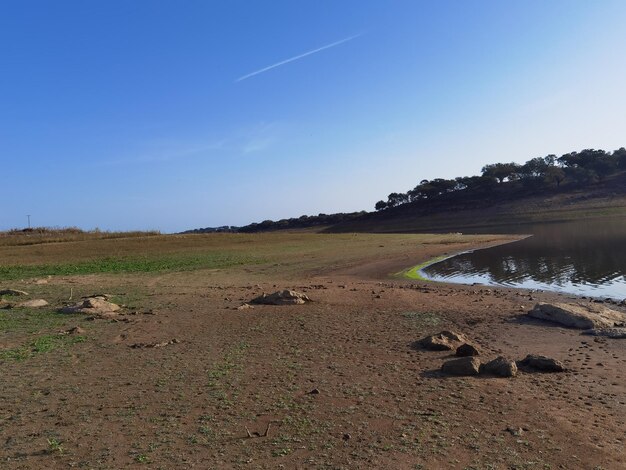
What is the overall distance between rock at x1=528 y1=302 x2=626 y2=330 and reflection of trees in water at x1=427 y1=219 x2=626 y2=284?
23.0 ft

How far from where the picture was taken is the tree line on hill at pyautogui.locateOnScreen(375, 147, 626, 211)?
287ft

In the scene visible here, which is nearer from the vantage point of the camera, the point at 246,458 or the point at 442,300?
the point at 246,458

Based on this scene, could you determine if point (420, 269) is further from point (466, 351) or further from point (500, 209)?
point (500, 209)

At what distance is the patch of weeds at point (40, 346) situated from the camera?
7947 millimetres

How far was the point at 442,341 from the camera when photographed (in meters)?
8.40

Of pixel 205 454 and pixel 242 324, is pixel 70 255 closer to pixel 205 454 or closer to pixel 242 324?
pixel 242 324

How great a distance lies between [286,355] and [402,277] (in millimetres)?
13753

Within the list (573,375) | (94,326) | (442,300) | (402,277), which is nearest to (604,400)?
(573,375)

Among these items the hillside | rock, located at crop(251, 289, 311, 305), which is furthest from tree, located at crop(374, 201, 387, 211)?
rock, located at crop(251, 289, 311, 305)

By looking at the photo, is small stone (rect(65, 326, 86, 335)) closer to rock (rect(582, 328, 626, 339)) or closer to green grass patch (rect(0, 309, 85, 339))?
green grass patch (rect(0, 309, 85, 339))

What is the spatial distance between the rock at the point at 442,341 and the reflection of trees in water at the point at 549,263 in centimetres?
1077

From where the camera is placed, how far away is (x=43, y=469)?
4336 millimetres

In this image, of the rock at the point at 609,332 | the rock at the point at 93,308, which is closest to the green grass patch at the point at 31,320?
the rock at the point at 93,308

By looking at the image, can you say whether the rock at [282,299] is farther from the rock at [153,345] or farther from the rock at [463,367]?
the rock at [463,367]
